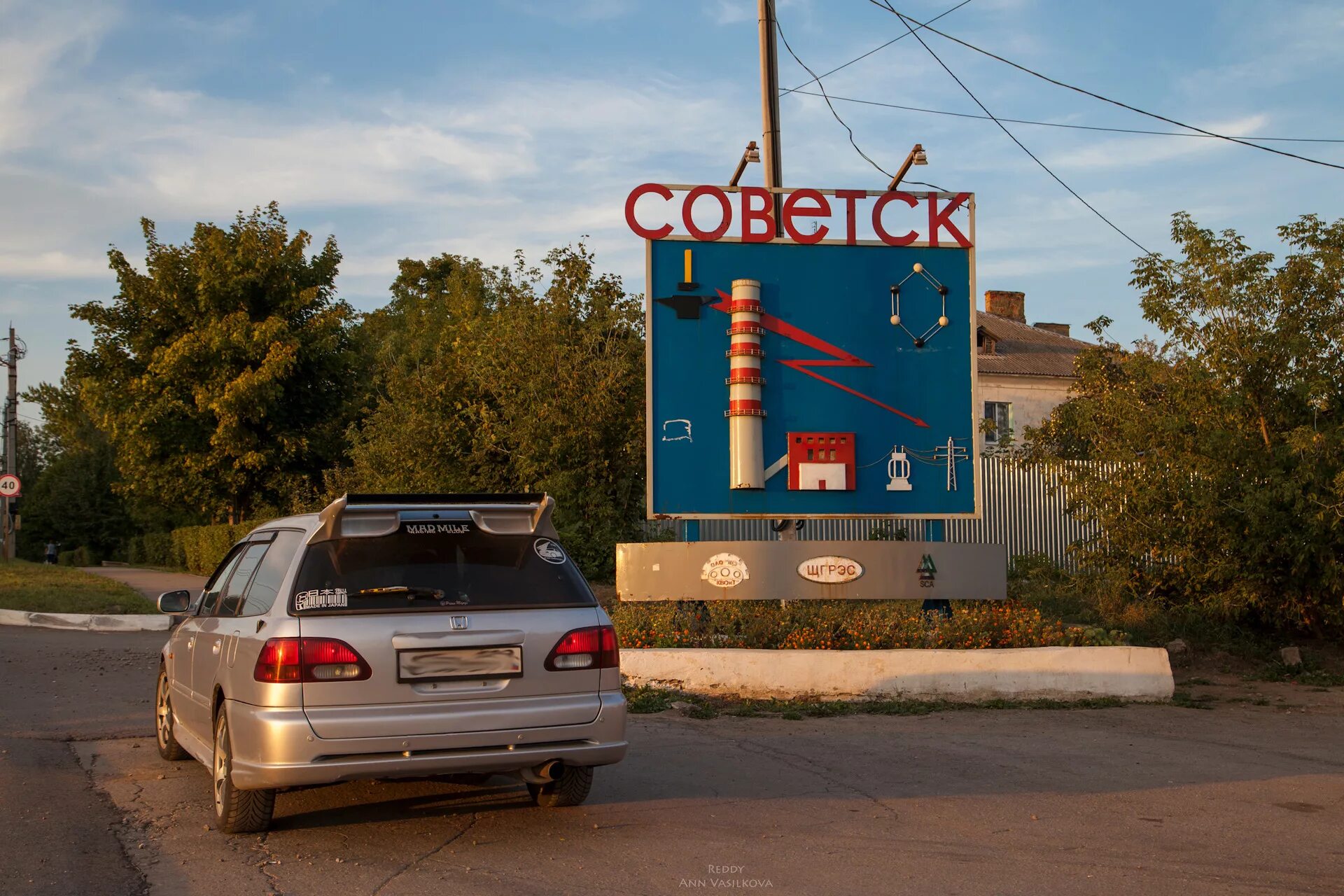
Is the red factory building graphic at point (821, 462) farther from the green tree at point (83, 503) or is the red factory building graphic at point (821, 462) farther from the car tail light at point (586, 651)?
the green tree at point (83, 503)

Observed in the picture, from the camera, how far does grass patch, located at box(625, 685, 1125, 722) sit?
35.2 ft

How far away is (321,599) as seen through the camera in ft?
19.7

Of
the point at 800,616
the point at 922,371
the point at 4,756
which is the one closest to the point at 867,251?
the point at 922,371

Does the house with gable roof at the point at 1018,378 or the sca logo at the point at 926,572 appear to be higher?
the house with gable roof at the point at 1018,378

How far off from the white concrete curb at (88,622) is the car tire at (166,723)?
10415mm

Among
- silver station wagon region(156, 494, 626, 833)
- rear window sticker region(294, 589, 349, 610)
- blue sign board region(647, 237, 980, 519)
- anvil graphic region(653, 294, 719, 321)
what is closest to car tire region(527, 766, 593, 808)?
silver station wagon region(156, 494, 626, 833)

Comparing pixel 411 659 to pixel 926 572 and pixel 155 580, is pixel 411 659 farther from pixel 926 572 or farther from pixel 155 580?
pixel 155 580

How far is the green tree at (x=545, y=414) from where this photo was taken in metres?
19.5

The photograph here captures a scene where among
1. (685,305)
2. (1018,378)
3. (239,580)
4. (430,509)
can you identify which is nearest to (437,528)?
(430,509)

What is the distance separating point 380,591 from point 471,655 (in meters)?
0.56

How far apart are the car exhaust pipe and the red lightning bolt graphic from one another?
792 cm

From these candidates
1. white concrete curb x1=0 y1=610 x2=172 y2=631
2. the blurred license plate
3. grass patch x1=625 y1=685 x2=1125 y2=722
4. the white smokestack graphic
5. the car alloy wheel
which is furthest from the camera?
white concrete curb x1=0 y1=610 x2=172 y2=631

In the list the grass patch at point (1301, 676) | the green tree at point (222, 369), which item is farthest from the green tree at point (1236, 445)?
the green tree at point (222, 369)

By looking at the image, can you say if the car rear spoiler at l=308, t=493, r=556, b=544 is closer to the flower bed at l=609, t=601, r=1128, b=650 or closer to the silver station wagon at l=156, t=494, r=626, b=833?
the silver station wagon at l=156, t=494, r=626, b=833
